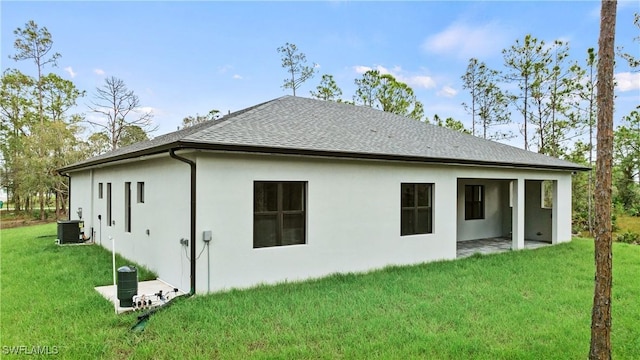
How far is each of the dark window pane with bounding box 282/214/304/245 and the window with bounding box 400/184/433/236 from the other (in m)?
2.74

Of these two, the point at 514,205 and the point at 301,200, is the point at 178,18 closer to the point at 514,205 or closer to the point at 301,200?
the point at 301,200

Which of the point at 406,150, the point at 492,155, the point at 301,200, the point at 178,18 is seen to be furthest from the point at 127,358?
the point at 178,18

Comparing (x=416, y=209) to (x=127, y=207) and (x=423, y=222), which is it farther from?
(x=127, y=207)

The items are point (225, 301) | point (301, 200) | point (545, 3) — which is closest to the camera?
point (225, 301)

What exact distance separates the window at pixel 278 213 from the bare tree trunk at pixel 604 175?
4742 millimetres

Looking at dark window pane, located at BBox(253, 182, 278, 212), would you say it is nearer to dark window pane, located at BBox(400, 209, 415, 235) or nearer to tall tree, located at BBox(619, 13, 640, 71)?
dark window pane, located at BBox(400, 209, 415, 235)

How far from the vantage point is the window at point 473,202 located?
12.5m

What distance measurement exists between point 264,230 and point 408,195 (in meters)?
3.81

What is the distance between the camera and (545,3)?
402 inches

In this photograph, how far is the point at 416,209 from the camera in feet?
28.8

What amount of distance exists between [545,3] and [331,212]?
9.04m

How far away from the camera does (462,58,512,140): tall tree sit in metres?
22.6

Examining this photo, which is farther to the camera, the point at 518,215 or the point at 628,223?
the point at 628,223

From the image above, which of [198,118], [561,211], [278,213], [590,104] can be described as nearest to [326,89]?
[198,118]
